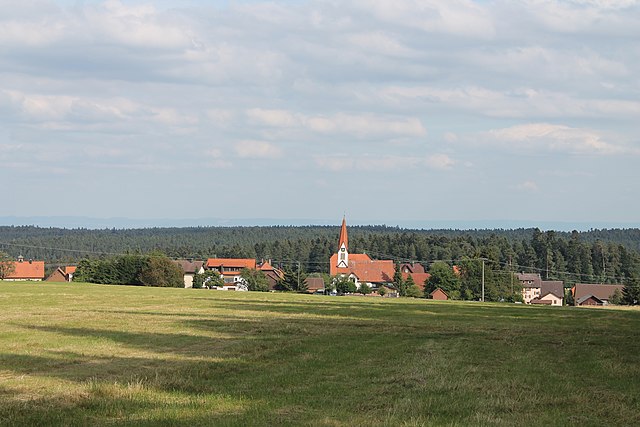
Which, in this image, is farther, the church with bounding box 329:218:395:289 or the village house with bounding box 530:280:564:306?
the church with bounding box 329:218:395:289

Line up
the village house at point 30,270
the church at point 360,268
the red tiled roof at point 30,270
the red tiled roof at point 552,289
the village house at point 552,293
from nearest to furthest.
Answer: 1. the village house at point 552,293
2. the village house at point 30,270
3. the red tiled roof at point 30,270
4. the red tiled roof at point 552,289
5. the church at point 360,268

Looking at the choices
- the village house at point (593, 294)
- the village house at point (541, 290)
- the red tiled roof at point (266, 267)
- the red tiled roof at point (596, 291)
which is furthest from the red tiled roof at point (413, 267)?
the red tiled roof at point (596, 291)

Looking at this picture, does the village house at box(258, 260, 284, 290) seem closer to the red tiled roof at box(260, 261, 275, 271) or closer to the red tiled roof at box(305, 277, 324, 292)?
the red tiled roof at box(260, 261, 275, 271)

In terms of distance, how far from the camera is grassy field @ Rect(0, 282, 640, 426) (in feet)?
39.7

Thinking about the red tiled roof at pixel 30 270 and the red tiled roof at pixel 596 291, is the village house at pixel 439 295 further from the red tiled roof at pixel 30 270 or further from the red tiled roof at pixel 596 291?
the red tiled roof at pixel 30 270

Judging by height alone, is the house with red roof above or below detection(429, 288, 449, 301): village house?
above

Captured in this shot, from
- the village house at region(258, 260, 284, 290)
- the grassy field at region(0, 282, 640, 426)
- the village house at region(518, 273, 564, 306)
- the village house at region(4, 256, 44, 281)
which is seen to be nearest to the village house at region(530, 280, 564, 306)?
the village house at region(518, 273, 564, 306)

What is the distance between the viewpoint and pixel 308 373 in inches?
661

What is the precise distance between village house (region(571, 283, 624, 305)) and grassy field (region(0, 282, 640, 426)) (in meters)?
84.2

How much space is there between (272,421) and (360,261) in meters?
142

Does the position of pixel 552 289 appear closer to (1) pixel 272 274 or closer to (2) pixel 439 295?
(2) pixel 439 295

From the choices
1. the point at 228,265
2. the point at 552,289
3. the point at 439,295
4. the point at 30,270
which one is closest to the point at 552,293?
the point at 552,289

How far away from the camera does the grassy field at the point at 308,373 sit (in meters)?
12.1

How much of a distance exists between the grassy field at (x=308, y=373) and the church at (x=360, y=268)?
112 meters
